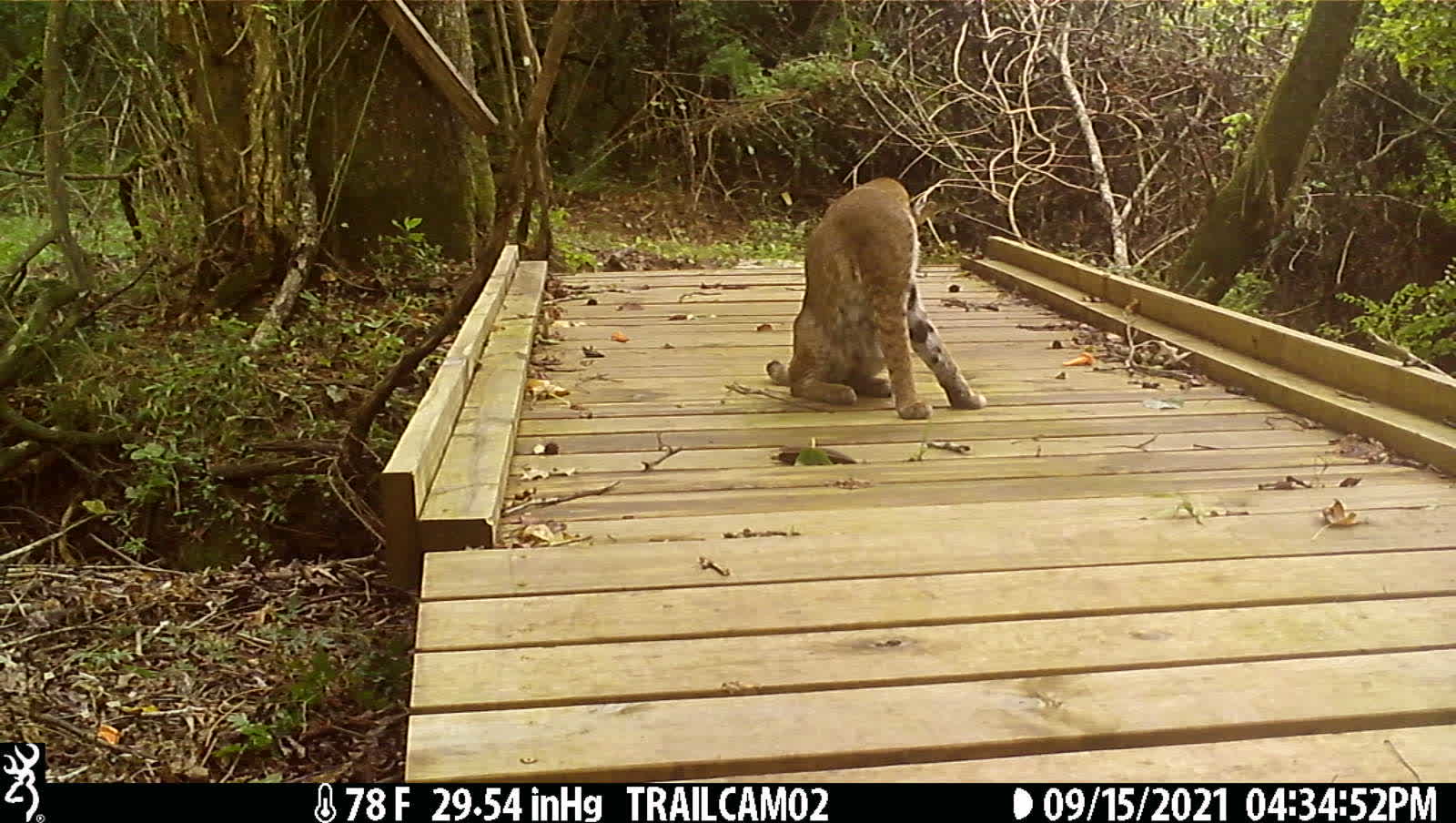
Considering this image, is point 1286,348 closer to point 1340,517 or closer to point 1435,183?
point 1340,517

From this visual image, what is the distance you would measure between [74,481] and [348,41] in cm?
322

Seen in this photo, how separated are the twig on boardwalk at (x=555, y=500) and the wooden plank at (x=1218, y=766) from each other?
4.43 feet

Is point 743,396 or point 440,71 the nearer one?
point 743,396

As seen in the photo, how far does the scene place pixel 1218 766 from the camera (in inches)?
75.1

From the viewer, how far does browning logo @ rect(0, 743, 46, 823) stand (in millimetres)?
2480

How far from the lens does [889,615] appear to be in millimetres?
2395

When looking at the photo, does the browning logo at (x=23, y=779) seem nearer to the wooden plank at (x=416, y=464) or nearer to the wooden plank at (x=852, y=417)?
the wooden plank at (x=416, y=464)

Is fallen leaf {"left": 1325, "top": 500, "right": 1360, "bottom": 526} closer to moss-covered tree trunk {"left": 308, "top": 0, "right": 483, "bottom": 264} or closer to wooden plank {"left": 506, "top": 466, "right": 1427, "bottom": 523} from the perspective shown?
wooden plank {"left": 506, "top": 466, "right": 1427, "bottom": 523}

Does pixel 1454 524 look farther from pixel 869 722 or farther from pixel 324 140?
pixel 324 140

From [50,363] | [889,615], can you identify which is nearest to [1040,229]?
[50,363]

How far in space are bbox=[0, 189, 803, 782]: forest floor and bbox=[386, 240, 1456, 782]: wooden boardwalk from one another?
0.65 meters

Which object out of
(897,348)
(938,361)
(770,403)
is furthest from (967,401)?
(770,403)

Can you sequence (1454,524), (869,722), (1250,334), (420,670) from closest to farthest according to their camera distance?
(869,722)
(420,670)
(1454,524)
(1250,334)

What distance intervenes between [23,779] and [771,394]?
2.73 m
